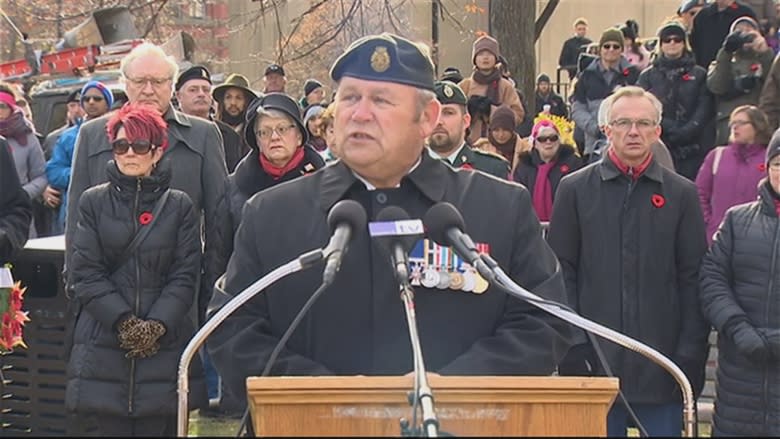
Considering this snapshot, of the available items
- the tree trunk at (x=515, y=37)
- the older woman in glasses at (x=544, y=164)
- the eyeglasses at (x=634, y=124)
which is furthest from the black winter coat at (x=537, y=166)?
the tree trunk at (x=515, y=37)

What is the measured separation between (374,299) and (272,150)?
357cm

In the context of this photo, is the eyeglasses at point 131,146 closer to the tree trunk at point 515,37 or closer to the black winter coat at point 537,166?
the black winter coat at point 537,166

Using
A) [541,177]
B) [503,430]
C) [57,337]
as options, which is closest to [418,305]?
[503,430]

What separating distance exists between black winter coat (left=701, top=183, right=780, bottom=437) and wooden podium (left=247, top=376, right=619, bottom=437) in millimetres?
3488

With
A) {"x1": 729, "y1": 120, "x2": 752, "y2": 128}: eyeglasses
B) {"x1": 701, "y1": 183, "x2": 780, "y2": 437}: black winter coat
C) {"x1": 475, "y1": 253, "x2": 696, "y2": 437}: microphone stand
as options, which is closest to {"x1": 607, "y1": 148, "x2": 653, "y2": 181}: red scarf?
{"x1": 701, "y1": 183, "x2": 780, "y2": 437}: black winter coat

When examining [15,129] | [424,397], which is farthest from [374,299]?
[15,129]

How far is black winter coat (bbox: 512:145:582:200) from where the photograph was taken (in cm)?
967

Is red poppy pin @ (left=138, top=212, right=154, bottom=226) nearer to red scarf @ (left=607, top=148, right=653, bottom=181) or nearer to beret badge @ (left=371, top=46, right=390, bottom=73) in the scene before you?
red scarf @ (left=607, top=148, right=653, bottom=181)

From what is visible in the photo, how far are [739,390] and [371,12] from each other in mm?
9308

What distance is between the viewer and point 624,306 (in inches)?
252

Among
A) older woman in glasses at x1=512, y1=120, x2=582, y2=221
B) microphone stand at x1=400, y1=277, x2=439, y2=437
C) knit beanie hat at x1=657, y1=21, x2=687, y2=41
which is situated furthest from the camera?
knit beanie hat at x1=657, y1=21, x2=687, y2=41

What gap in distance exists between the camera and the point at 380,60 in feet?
12.8

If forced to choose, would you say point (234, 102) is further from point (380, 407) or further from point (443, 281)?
point (380, 407)

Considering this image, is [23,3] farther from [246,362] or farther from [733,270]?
[246,362]
